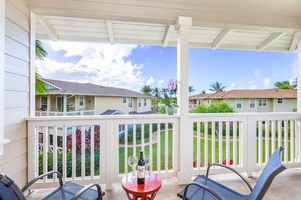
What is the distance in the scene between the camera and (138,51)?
2957mm

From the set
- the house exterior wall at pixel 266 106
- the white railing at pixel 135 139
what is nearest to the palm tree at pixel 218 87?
the house exterior wall at pixel 266 106

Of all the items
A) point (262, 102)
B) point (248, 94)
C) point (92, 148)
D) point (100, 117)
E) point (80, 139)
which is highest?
point (248, 94)

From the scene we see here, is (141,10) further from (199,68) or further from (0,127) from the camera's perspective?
(0,127)

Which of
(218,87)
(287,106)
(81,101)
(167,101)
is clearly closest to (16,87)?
(81,101)

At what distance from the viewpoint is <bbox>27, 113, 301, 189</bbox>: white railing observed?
2307 millimetres

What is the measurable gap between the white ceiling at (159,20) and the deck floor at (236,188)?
2462 mm

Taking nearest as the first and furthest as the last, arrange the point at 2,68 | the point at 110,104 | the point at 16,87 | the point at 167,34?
the point at 2,68
the point at 16,87
the point at 110,104
the point at 167,34

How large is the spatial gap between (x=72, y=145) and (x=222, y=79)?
9.30ft

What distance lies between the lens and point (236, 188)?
2434 mm

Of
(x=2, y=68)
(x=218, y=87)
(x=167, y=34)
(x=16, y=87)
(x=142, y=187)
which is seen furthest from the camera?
(x=218, y=87)

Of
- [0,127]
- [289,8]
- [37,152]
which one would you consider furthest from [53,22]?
[289,8]

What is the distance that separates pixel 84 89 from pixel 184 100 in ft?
5.20

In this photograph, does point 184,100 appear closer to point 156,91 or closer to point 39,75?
point 156,91

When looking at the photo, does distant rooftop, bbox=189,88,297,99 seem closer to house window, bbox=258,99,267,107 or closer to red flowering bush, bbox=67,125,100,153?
house window, bbox=258,99,267,107
